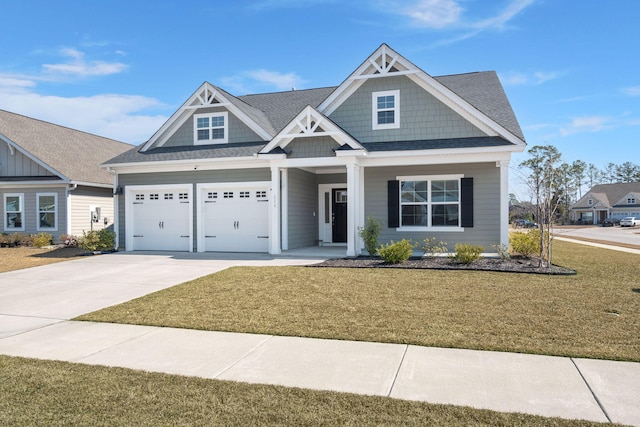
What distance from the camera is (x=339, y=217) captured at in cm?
1828

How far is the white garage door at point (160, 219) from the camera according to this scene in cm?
1670

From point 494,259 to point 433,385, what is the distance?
932cm

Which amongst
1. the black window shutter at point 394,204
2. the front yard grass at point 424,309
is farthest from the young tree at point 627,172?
the front yard grass at point 424,309

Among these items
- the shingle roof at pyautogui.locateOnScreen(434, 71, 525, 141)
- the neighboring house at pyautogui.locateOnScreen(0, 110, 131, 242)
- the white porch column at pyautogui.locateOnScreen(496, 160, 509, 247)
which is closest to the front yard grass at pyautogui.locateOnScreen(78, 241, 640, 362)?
the white porch column at pyautogui.locateOnScreen(496, 160, 509, 247)

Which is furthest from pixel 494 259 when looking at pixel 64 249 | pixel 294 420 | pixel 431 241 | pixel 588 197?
pixel 588 197

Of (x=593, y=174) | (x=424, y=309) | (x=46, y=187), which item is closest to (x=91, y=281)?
(x=424, y=309)

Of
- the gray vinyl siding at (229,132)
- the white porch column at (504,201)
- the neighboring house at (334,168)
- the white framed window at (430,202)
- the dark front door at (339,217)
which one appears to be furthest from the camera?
the dark front door at (339,217)

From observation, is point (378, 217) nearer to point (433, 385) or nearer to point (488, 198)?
point (488, 198)

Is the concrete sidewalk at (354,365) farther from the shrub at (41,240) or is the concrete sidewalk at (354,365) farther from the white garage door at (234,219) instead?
the shrub at (41,240)

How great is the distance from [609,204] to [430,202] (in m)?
72.6

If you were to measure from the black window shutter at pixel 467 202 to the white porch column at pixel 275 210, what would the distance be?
20.2 feet

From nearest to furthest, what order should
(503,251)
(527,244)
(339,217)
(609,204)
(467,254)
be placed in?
(467,254)
(503,251)
(527,244)
(339,217)
(609,204)

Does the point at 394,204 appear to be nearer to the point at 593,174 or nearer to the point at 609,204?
the point at 609,204

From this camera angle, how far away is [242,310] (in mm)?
7242
